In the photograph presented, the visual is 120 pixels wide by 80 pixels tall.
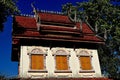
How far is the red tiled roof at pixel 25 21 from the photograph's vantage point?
77.2 feet

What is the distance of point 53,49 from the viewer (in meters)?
21.9

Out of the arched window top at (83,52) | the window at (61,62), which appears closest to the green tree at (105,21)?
the arched window top at (83,52)

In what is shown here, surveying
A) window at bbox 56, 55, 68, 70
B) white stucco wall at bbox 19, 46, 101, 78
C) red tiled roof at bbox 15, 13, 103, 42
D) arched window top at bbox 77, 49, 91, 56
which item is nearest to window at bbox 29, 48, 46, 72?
white stucco wall at bbox 19, 46, 101, 78

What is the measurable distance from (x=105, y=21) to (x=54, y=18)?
15.8 metres

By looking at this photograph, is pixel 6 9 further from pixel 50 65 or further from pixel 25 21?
pixel 50 65

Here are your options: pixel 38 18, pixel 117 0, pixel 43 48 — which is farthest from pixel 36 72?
pixel 117 0

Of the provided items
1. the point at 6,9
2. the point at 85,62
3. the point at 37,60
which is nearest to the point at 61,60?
the point at 37,60

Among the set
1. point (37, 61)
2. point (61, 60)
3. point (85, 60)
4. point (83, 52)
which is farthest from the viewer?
point (83, 52)

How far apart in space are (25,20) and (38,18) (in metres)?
1.79

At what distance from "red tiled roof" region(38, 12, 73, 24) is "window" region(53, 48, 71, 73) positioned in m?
3.84

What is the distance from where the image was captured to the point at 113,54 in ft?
133

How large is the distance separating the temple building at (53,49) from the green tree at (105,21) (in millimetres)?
13074

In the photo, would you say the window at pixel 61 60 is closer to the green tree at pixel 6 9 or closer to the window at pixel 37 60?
the window at pixel 37 60

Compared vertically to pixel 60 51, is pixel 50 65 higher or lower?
lower
